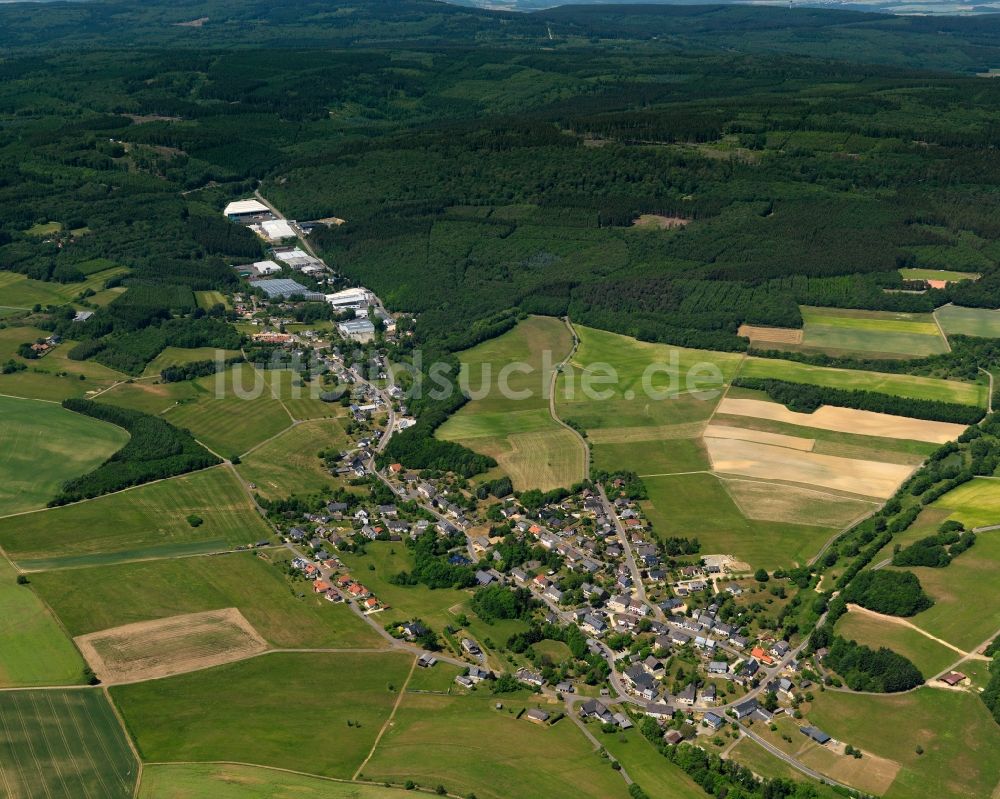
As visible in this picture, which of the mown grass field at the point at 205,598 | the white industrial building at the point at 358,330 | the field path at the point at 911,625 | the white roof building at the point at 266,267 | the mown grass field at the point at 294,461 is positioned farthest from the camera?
the white roof building at the point at 266,267

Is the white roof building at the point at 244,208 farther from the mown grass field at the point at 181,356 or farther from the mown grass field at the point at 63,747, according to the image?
the mown grass field at the point at 63,747

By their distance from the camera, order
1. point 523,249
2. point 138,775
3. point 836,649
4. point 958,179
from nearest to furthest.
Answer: point 138,775 < point 836,649 < point 523,249 < point 958,179

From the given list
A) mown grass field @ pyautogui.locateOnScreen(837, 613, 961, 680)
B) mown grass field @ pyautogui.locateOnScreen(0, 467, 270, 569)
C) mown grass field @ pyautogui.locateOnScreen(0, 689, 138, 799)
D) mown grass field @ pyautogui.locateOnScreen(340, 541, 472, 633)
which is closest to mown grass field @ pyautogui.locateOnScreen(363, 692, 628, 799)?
mown grass field @ pyautogui.locateOnScreen(340, 541, 472, 633)

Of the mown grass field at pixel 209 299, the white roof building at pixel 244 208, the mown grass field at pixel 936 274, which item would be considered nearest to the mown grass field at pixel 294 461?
the mown grass field at pixel 209 299

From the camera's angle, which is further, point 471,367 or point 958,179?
point 958,179

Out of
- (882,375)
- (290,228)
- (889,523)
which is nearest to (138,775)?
(889,523)

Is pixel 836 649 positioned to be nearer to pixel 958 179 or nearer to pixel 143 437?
pixel 143 437

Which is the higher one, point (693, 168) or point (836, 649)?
point (693, 168)
